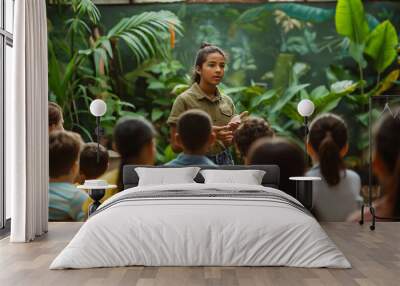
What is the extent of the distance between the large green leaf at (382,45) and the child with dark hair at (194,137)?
2258mm

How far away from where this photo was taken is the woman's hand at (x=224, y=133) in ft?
25.7

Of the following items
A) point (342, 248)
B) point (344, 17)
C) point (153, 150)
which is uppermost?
point (344, 17)

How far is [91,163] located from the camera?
7.92 m

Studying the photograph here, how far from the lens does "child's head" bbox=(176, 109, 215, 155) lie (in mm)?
7863

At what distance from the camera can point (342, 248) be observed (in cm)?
593

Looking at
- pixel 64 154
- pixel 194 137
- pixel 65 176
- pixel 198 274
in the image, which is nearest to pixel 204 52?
pixel 194 137

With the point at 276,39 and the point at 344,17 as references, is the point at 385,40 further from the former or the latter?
the point at 276,39

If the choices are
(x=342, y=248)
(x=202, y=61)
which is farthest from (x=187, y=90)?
(x=342, y=248)

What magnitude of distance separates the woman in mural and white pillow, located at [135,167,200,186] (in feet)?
1.98

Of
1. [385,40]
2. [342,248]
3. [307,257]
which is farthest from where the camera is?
[385,40]

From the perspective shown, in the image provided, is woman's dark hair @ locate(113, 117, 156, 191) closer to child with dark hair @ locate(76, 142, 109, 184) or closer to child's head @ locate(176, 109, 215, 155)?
child with dark hair @ locate(76, 142, 109, 184)

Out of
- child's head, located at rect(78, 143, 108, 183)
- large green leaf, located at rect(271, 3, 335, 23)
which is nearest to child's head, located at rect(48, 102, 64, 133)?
child's head, located at rect(78, 143, 108, 183)

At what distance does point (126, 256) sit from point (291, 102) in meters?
3.80

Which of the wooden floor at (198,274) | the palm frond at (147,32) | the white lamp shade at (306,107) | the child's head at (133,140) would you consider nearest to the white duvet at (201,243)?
the wooden floor at (198,274)
